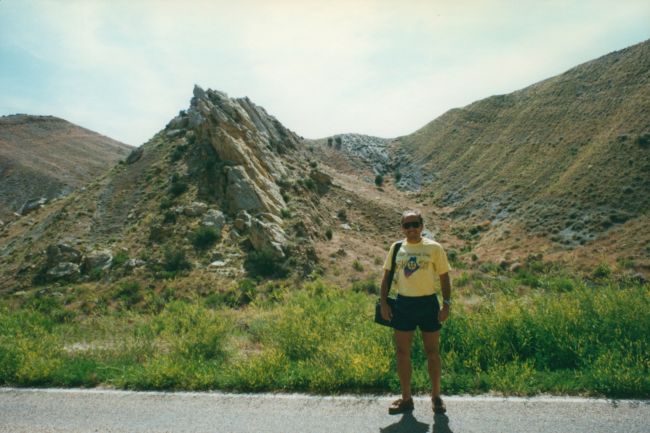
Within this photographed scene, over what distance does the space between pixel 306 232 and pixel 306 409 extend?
2243 centimetres

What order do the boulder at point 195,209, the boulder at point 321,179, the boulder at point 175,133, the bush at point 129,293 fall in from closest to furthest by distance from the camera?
the bush at point 129,293
the boulder at point 195,209
the boulder at point 175,133
the boulder at point 321,179

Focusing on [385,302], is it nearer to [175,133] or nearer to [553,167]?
[175,133]

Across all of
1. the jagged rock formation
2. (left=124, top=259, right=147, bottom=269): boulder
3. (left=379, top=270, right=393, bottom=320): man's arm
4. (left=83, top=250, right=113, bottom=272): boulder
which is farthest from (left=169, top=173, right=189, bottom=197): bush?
(left=379, top=270, right=393, bottom=320): man's arm

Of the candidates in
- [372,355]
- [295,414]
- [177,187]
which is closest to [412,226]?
[372,355]

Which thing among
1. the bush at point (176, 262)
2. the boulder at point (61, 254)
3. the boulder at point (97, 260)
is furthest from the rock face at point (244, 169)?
the boulder at point (61, 254)

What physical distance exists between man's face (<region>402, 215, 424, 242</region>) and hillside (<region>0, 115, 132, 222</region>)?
181ft

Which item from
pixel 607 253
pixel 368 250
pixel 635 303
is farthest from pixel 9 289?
pixel 607 253

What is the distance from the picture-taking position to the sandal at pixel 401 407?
458 centimetres

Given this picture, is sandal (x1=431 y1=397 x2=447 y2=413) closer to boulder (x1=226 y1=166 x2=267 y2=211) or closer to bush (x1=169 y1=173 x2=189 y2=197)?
boulder (x1=226 y1=166 x2=267 y2=211)

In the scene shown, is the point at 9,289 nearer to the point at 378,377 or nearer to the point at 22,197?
the point at 378,377

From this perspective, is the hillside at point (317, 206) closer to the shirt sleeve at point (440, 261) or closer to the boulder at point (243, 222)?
the boulder at point (243, 222)

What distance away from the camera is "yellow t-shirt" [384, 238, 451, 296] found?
469 centimetres

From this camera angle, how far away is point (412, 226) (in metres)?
4.75

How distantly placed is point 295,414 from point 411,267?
2112mm
